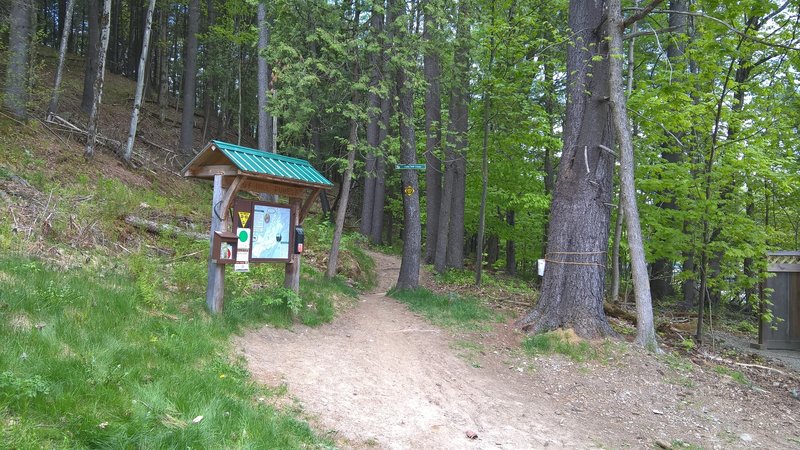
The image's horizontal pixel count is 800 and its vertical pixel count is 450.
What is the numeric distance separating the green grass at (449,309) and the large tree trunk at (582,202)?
89 cm

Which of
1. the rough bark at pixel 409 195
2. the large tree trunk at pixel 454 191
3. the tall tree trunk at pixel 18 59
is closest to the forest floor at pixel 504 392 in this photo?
the rough bark at pixel 409 195

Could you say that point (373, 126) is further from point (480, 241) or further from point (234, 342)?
point (234, 342)

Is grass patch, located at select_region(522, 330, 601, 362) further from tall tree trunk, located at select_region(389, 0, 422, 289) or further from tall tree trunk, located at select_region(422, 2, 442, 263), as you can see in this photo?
tall tree trunk, located at select_region(422, 2, 442, 263)

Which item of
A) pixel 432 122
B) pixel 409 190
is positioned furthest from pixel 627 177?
pixel 432 122

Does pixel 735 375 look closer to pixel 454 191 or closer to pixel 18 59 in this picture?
pixel 454 191

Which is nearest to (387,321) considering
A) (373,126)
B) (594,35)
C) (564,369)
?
(564,369)

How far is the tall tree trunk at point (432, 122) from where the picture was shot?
35.5 feet

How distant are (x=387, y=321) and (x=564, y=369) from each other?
10.5ft

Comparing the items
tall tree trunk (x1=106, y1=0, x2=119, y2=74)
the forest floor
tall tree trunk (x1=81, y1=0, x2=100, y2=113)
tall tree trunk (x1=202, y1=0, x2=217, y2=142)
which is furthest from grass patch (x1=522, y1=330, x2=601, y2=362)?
tall tree trunk (x1=106, y1=0, x2=119, y2=74)

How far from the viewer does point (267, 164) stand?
697cm

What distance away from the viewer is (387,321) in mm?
8664

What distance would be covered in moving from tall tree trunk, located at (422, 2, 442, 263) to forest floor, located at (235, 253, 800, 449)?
6212 millimetres

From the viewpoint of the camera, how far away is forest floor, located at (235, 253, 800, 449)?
474 cm

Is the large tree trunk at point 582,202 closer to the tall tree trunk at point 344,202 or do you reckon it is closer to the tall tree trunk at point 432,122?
the tall tree trunk at point 432,122
